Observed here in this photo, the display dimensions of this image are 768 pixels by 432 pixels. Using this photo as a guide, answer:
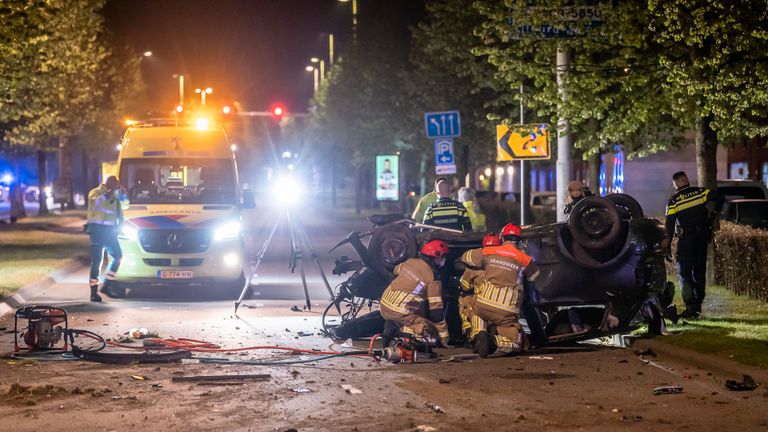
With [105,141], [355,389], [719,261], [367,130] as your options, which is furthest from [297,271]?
[105,141]

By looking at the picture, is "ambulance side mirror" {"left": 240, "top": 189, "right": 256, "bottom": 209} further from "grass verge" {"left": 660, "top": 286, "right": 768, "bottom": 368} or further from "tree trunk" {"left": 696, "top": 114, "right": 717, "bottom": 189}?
"tree trunk" {"left": 696, "top": 114, "right": 717, "bottom": 189}

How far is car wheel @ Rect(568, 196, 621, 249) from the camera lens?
12344mm

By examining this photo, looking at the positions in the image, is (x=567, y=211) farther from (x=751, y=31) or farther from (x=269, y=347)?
(x=269, y=347)

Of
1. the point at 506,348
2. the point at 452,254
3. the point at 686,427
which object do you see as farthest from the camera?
the point at 452,254

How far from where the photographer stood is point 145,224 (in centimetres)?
1814

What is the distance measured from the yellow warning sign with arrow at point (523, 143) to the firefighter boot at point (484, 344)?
7.25m

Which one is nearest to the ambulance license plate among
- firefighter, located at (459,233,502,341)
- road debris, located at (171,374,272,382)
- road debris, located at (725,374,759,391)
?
firefighter, located at (459,233,502,341)

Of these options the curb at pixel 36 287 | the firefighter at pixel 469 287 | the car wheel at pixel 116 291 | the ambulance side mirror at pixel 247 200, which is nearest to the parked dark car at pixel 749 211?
the ambulance side mirror at pixel 247 200

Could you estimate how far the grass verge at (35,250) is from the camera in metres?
20.3

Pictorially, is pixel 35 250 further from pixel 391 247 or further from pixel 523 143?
pixel 391 247

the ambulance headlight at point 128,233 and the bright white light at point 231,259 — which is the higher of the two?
the ambulance headlight at point 128,233

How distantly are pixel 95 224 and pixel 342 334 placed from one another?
633 cm

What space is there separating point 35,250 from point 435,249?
18522 millimetres

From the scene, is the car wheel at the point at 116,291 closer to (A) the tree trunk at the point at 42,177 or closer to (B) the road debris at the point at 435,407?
(B) the road debris at the point at 435,407
